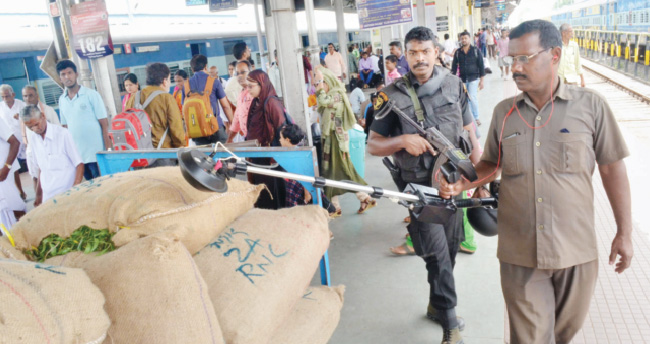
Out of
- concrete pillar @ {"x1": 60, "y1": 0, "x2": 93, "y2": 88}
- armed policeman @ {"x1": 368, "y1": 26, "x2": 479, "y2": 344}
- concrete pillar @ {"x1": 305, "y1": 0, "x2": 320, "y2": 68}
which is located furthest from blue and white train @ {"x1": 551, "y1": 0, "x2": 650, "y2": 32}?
concrete pillar @ {"x1": 60, "y1": 0, "x2": 93, "y2": 88}

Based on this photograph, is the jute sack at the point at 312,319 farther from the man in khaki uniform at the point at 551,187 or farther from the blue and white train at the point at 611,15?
the blue and white train at the point at 611,15

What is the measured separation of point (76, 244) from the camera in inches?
79.0

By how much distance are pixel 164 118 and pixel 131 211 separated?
3456mm

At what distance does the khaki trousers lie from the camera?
2.13 metres

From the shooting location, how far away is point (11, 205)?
473cm

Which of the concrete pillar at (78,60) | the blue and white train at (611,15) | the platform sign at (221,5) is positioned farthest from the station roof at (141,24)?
the blue and white train at (611,15)

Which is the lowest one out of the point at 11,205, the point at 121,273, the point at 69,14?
the point at 11,205

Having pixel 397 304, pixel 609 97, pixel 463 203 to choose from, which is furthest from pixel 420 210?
pixel 609 97

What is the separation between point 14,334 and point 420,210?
173 cm

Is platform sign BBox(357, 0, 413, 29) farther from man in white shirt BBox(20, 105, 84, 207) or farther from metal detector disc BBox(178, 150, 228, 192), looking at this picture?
metal detector disc BBox(178, 150, 228, 192)

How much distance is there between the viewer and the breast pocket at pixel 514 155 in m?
2.13

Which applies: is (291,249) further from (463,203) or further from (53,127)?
(53,127)

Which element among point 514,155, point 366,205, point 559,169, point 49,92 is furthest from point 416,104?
point 49,92

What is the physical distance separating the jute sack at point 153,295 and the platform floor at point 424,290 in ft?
4.94
